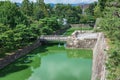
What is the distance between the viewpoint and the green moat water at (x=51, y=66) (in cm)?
1728

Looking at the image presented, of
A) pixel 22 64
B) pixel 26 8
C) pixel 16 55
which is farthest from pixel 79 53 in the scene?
pixel 26 8

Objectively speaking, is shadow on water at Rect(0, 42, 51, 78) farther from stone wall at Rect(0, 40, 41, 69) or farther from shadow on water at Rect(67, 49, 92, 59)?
shadow on water at Rect(67, 49, 92, 59)

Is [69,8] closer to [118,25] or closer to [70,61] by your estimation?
[70,61]

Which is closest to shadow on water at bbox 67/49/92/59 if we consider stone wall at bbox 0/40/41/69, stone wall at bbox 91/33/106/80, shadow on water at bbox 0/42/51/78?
shadow on water at bbox 0/42/51/78

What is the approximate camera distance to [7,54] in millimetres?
21000

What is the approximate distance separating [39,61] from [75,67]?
3.76m

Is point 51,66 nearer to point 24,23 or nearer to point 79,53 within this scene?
point 79,53

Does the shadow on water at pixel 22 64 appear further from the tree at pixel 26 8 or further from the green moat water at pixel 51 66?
the tree at pixel 26 8

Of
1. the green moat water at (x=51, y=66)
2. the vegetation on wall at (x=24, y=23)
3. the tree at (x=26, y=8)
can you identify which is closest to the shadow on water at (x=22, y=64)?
the green moat water at (x=51, y=66)

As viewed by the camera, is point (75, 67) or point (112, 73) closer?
point (112, 73)

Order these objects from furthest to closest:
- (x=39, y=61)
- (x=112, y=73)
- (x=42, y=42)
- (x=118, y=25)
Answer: (x=42, y=42), (x=39, y=61), (x=118, y=25), (x=112, y=73)

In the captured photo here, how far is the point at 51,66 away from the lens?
20.5 meters

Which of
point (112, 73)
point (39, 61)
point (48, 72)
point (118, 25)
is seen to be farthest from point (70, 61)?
point (112, 73)

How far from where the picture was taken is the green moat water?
680 inches
